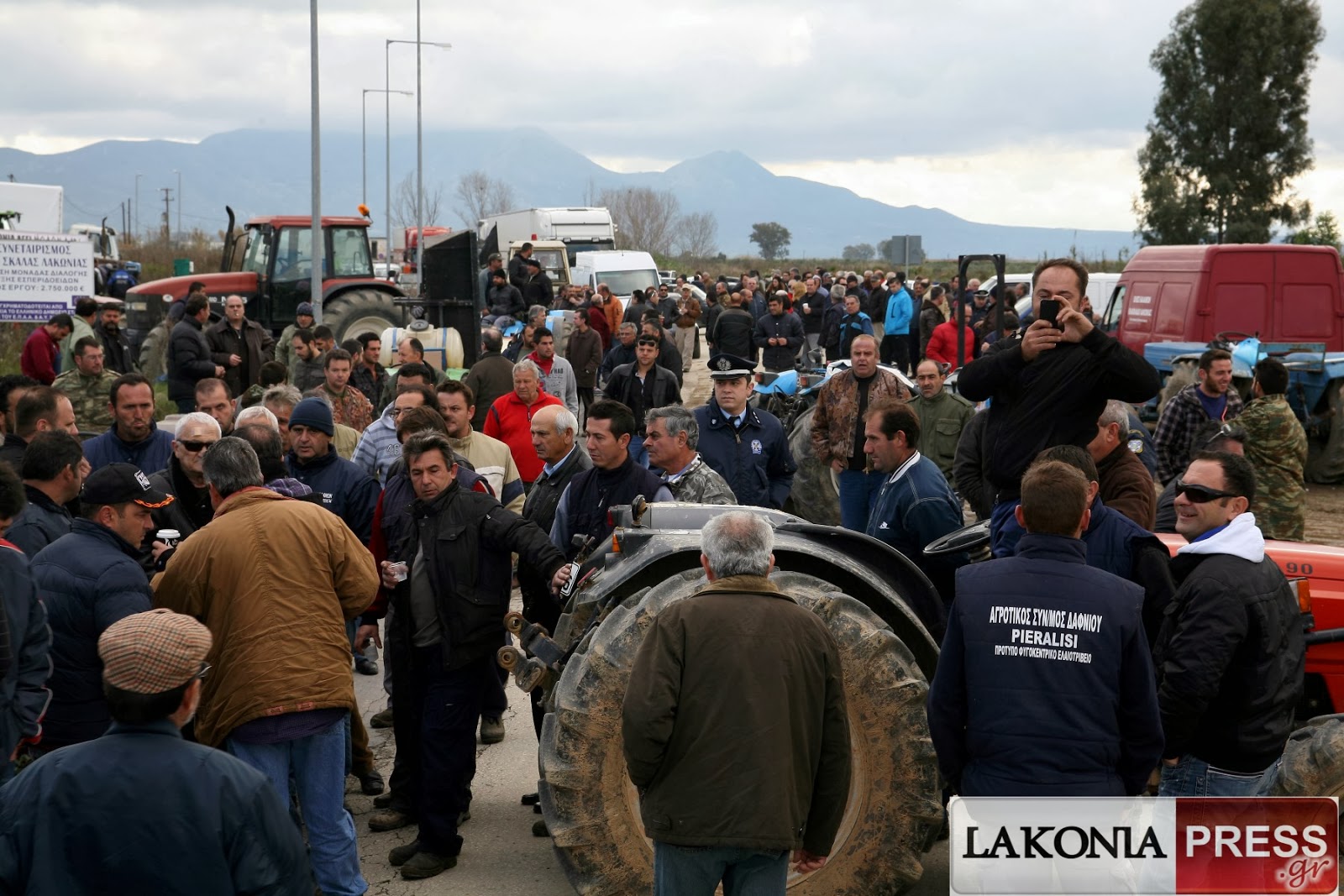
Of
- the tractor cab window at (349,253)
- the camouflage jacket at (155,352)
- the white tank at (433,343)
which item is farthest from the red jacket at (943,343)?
the camouflage jacket at (155,352)

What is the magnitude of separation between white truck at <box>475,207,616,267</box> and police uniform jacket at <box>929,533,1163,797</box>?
30859mm

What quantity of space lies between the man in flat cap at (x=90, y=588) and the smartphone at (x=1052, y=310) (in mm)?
3348

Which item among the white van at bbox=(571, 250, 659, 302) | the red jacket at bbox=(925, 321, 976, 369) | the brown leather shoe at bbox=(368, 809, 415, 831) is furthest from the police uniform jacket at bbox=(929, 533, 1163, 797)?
the white van at bbox=(571, 250, 659, 302)

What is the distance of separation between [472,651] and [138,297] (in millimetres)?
18453

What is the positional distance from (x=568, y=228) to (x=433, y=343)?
21.5 metres

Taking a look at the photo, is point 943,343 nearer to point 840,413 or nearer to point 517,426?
point 840,413

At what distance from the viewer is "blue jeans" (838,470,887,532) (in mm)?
8398

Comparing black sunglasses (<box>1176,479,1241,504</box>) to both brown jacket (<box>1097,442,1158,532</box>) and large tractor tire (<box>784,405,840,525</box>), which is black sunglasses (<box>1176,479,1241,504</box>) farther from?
large tractor tire (<box>784,405,840,525</box>)

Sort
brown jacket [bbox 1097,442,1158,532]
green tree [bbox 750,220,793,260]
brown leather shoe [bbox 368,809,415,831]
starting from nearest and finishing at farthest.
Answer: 1. brown jacket [bbox 1097,442,1158,532]
2. brown leather shoe [bbox 368,809,415,831]
3. green tree [bbox 750,220,793,260]

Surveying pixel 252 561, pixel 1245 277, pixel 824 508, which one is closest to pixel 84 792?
pixel 252 561

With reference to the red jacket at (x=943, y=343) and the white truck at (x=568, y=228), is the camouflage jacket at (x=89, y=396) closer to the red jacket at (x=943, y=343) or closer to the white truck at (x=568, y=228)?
the red jacket at (x=943, y=343)

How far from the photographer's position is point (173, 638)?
292 cm

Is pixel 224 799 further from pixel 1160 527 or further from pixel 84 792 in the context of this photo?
pixel 1160 527

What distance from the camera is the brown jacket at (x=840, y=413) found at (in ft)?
30.3
